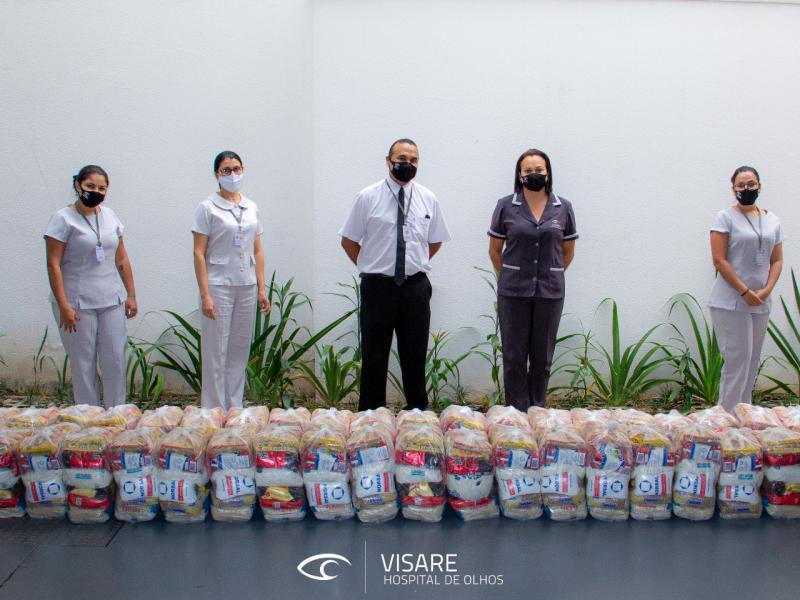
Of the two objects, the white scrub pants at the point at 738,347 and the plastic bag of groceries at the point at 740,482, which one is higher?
the white scrub pants at the point at 738,347

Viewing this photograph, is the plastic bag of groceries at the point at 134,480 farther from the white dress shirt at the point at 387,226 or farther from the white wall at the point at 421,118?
the white wall at the point at 421,118

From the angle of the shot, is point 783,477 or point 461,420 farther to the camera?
point 461,420

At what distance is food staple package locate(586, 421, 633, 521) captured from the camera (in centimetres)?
283

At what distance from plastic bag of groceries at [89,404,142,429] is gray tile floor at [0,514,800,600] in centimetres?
43

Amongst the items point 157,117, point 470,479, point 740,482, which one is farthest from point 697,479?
point 157,117

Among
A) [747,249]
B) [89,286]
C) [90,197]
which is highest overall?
[90,197]

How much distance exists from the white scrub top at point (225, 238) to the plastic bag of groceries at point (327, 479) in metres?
1.73

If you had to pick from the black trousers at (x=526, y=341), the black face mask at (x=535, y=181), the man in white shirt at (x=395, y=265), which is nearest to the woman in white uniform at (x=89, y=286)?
the man in white shirt at (x=395, y=265)

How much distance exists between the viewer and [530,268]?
4.12m

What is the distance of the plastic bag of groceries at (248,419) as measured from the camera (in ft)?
10.1

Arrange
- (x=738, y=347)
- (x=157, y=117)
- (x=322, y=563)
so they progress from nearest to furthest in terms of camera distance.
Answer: (x=322, y=563) → (x=738, y=347) → (x=157, y=117)

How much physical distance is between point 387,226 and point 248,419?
1.37 metres

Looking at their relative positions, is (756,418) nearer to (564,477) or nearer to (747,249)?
(564,477)

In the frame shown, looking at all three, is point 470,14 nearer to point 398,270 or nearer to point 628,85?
point 628,85
